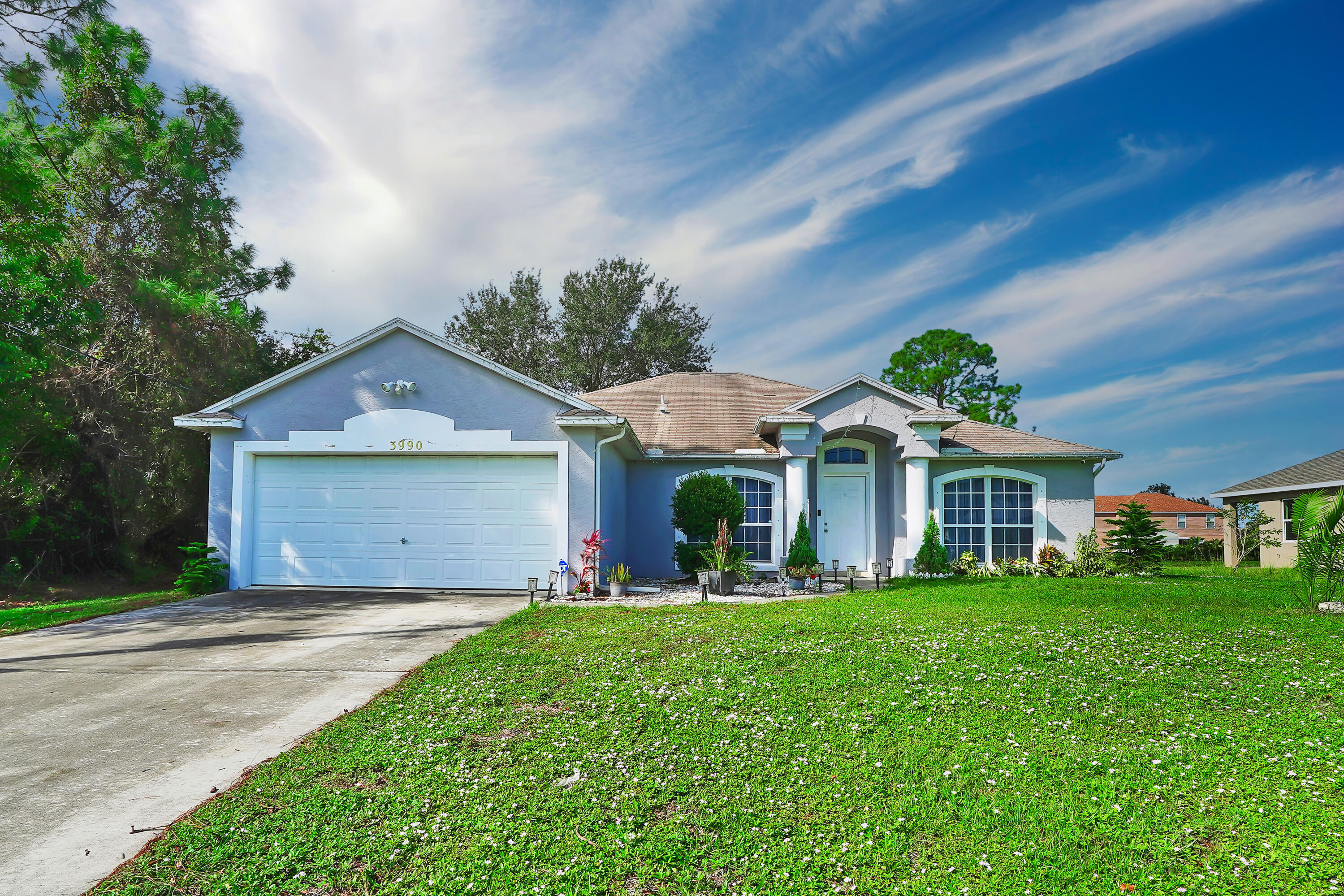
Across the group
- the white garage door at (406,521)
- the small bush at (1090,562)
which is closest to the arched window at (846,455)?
the small bush at (1090,562)

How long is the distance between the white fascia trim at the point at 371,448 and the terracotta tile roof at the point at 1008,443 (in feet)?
28.3

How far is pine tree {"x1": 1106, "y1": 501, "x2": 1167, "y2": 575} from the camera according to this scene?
13.9 metres

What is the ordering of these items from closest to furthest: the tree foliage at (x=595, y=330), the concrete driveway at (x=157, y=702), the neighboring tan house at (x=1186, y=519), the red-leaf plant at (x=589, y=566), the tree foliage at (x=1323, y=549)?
1. the concrete driveway at (x=157, y=702)
2. the tree foliage at (x=1323, y=549)
3. the red-leaf plant at (x=589, y=566)
4. the tree foliage at (x=595, y=330)
5. the neighboring tan house at (x=1186, y=519)

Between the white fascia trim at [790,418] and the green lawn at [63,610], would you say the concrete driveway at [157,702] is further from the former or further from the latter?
the white fascia trim at [790,418]

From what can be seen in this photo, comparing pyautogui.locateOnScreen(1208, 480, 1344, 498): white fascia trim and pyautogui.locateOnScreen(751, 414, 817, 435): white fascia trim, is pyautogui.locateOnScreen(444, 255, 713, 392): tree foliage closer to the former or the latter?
pyautogui.locateOnScreen(751, 414, 817, 435): white fascia trim

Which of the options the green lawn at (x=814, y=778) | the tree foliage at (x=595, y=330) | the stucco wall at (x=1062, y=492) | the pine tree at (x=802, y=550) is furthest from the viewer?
the tree foliage at (x=595, y=330)

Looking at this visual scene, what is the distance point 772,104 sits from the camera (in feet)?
42.4

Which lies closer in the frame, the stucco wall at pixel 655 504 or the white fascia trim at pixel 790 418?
the white fascia trim at pixel 790 418

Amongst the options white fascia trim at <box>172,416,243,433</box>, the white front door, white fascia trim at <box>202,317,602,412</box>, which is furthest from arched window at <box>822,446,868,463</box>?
white fascia trim at <box>172,416,243,433</box>

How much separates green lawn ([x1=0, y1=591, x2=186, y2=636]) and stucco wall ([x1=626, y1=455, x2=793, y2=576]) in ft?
27.1

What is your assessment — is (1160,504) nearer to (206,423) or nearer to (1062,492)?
(1062,492)

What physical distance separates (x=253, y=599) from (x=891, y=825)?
11.0 m

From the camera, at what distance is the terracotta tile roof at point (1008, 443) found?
1473 centimetres

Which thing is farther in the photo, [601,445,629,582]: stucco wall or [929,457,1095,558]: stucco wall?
[929,457,1095,558]: stucco wall
